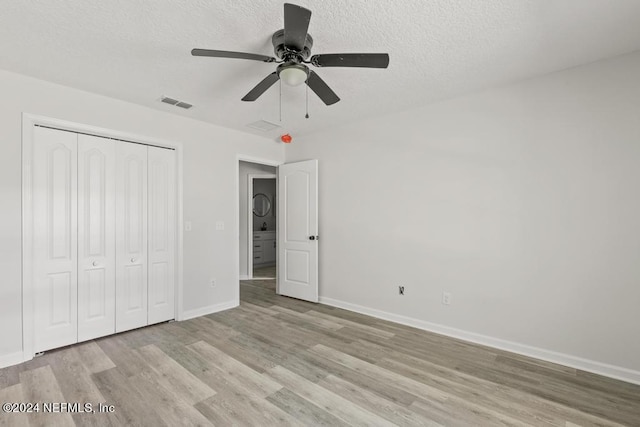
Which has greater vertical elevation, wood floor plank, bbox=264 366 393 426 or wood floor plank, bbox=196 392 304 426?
wood floor plank, bbox=196 392 304 426

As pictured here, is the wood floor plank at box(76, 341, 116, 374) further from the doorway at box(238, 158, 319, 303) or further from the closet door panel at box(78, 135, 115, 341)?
the doorway at box(238, 158, 319, 303)

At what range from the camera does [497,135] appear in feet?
9.82

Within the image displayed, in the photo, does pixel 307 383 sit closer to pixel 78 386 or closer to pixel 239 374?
pixel 239 374

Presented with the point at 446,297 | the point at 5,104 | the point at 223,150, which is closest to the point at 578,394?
the point at 446,297

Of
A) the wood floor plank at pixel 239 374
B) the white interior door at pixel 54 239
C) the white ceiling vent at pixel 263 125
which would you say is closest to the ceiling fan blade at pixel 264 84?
the white ceiling vent at pixel 263 125

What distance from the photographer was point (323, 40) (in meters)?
2.20

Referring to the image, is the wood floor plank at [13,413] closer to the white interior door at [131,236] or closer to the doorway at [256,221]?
the white interior door at [131,236]

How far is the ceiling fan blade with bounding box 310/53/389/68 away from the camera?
1.86 m

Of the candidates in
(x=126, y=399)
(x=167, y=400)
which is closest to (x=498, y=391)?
(x=167, y=400)

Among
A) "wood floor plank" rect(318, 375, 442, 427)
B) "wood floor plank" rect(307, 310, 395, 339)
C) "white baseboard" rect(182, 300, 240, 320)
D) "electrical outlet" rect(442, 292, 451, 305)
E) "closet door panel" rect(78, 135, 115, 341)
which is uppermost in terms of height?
"closet door panel" rect(78, 135, 115, 341)

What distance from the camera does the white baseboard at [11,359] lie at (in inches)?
102

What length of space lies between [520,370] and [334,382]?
1.61m

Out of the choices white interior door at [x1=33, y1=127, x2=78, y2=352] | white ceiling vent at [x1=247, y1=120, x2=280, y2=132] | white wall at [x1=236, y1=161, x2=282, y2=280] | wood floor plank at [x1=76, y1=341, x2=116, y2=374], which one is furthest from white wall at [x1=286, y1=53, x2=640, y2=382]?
white interior door at [x1=33, y1=127, x2=78, y2=352]

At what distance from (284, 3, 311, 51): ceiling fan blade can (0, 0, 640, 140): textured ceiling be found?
23cm
